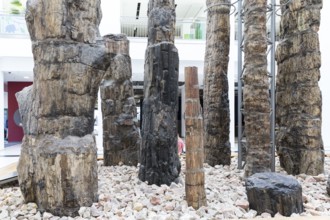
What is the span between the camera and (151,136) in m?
2.89

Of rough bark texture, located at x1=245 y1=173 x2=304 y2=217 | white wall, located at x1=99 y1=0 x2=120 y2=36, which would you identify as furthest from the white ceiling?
rough bark texture, located at x1=245 y1=173 x2=304 y2=217

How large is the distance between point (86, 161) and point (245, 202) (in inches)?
48.2

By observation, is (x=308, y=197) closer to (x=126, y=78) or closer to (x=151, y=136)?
(x=151, y=136)

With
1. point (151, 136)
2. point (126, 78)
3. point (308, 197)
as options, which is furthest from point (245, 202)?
point (126, 78)

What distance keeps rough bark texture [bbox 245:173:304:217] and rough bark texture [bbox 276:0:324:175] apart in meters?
1.24

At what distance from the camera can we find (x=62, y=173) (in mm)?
2145

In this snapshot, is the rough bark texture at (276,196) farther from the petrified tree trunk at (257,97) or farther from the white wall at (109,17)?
the white wall at (109,17)

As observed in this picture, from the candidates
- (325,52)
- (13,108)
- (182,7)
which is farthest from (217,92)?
(13,108)

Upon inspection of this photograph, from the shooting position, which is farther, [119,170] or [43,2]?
[119,170]

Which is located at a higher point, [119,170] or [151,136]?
[151,136]

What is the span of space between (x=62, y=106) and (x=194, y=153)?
3.26ft

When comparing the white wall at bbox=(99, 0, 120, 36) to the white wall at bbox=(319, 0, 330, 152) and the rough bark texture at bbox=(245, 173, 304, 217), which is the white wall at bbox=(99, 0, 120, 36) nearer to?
the white wall at bbox=(319, 0, 330, 152)

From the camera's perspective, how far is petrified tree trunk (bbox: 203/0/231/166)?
12.7 feet

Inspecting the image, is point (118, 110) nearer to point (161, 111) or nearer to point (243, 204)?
point (161, 111)
